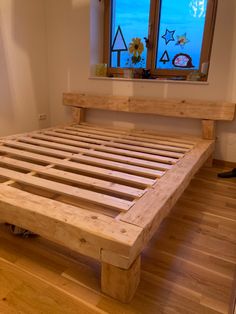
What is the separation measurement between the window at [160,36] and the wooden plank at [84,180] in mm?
1690

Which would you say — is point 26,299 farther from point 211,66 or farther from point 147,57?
point 147,57

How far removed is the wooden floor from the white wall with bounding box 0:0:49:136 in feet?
5.73

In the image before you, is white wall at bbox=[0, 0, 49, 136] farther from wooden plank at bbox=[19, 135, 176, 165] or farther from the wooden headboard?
wooden plank at bbox=[19, 135, 176, 165]

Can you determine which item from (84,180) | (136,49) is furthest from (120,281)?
(136,49)

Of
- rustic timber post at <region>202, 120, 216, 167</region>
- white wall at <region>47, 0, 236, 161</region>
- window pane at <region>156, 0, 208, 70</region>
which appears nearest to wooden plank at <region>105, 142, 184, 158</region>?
rustic timber post at <region>202, 120, 216, 167</region>

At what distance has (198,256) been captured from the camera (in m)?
1.23

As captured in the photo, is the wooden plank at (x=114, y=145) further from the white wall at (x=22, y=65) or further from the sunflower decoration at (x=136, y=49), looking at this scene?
the sunflower decoration at (x=136, y=49)

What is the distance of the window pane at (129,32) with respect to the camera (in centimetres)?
276

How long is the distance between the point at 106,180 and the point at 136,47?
5.88 feet

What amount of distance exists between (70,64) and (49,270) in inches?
97.2

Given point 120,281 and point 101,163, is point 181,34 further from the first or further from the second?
point 120,281

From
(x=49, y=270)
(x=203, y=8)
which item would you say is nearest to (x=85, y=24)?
(x=203, y=8)

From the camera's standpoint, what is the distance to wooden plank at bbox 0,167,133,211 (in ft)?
3.69

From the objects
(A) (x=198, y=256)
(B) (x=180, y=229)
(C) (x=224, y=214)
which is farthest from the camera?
(C) (x=224, y=214)
